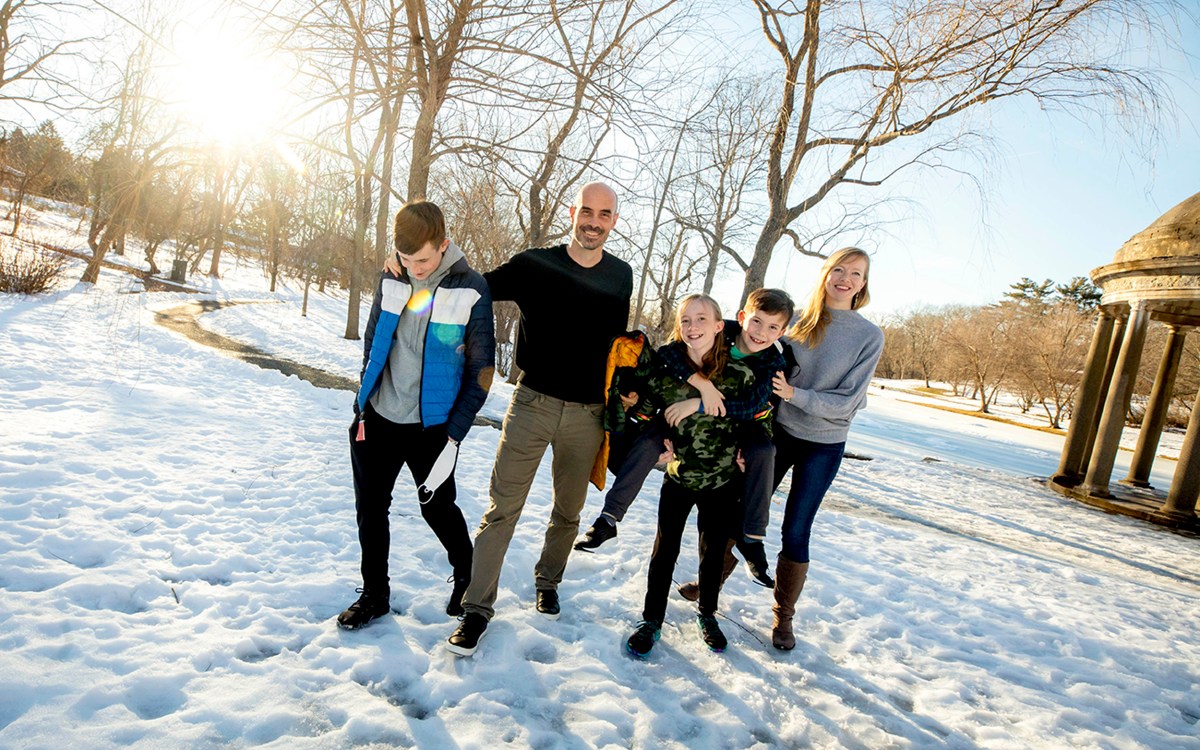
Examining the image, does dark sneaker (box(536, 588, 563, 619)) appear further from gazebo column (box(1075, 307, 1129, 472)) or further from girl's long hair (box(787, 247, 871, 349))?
gazebo column (box(1075, 307, 1129, 472))

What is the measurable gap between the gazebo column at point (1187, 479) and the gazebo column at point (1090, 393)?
1876mm

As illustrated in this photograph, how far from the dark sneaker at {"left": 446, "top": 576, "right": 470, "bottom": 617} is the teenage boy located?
237 millimetres

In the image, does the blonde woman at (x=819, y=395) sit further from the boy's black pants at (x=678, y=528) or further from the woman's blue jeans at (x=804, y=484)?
the boy's black pants at (x=678, y=528)

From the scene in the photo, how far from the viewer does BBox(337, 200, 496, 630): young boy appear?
2.75m

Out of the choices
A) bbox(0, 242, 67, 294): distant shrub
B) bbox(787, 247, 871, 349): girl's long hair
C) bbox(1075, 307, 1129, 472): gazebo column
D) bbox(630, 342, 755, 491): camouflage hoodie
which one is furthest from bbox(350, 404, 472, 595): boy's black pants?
bbox(0, 242, 67, 294): distant shrub

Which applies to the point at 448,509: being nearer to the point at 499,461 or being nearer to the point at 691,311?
the point at 499,461

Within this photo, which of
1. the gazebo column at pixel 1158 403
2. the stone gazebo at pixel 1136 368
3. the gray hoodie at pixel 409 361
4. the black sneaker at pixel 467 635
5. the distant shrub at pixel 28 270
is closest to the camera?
the black sneaker at pixel 467 635

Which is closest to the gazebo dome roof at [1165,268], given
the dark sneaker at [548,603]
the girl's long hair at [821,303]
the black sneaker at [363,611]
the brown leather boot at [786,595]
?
the girl's long hair at [821,303]

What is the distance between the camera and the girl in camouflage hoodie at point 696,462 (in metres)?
2.95

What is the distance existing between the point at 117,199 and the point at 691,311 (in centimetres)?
300

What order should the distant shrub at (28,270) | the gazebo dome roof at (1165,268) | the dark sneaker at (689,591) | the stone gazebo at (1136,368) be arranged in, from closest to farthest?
the dark sneaker at (689,591)
the gazebo dome roof at (1165,268)
the stone gazebo at (1136,368)
the distant shrub at (28,270)

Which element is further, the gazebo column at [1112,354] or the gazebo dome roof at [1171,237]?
the gazebo column at [1112,354]

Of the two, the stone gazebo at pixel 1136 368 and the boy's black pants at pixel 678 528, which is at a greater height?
the stone gazebo at pixel 1136 368

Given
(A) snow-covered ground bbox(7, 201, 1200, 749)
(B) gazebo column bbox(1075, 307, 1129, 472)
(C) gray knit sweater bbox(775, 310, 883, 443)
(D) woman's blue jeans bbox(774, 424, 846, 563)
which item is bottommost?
(A) snow-covered ground bbox(7, 201, 1200, 749)
